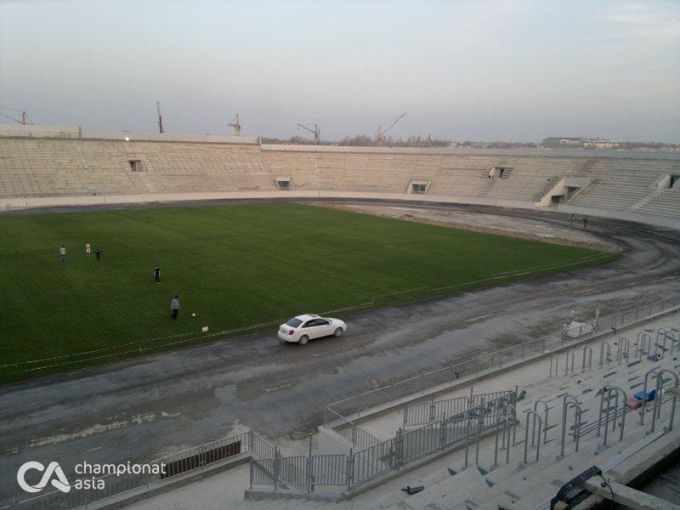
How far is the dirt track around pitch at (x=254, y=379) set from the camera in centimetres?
1490

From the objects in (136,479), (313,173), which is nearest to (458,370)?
(136,479)

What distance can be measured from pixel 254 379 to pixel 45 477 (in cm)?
707

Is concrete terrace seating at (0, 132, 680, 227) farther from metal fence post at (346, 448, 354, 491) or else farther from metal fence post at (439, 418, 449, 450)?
metal fence post at (346, 448, 354, 491)

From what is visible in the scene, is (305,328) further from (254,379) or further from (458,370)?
(458,370)

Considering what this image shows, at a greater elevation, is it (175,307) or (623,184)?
(623,184)

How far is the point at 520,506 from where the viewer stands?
7695 mm

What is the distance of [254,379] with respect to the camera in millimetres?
18906

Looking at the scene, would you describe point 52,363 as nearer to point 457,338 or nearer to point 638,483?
point 457,338

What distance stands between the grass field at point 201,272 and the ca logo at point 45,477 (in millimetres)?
5718

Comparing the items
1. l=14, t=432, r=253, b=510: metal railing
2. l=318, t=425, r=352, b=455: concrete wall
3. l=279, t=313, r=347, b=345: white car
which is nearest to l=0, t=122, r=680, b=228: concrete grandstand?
l=279, t=313, r=347, b=345: white car

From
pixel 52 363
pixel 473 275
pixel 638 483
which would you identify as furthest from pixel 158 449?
pixel 473 275

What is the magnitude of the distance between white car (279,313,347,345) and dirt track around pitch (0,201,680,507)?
1.16 ft

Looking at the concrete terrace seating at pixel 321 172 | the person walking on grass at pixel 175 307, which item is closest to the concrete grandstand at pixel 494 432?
the person walking on grass at pixel 175 307

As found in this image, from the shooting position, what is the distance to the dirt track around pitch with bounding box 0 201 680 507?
48.9ft
